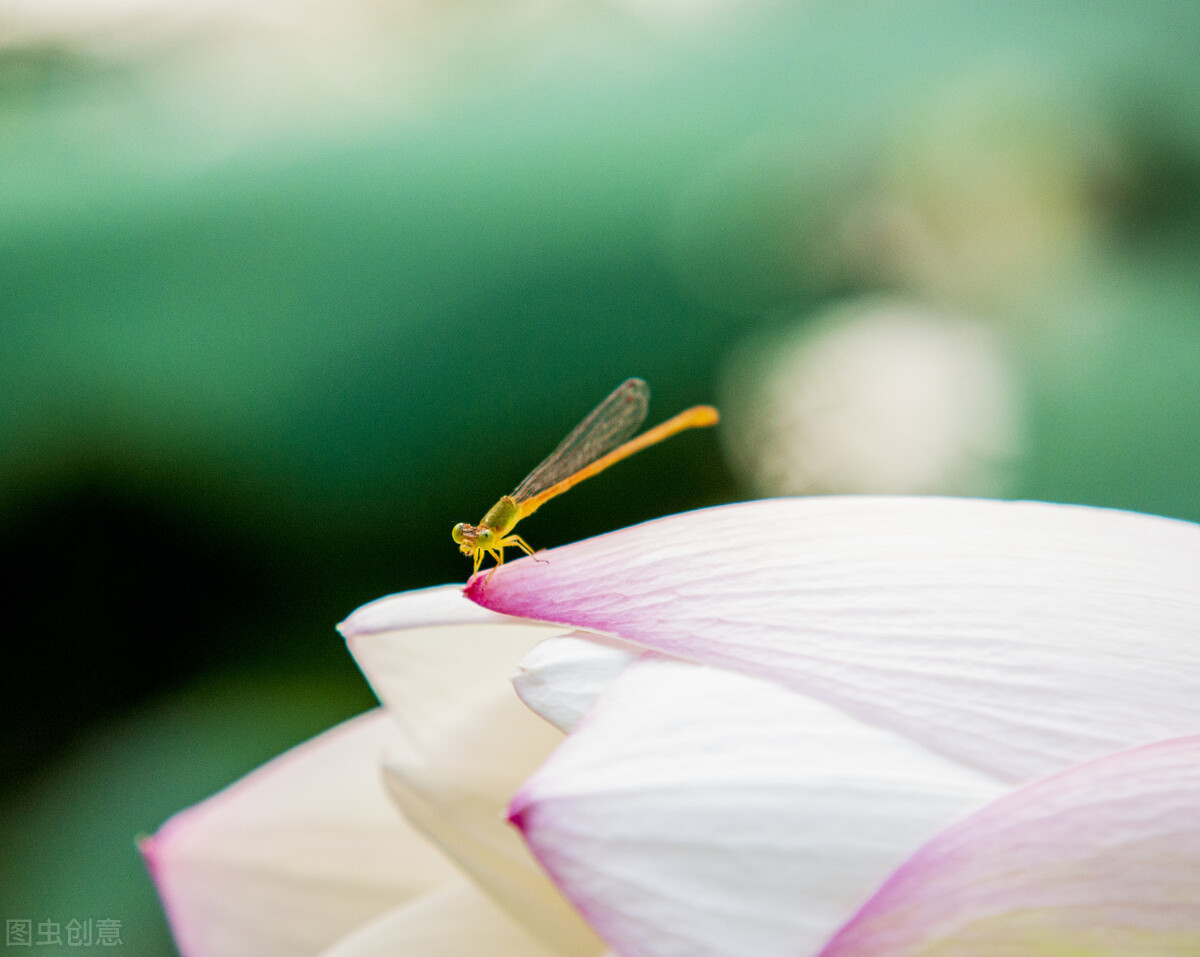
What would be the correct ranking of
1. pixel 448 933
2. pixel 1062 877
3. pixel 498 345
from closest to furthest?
1. pixel 1062 877
2. pixel 448 933
3. pixel 498 345

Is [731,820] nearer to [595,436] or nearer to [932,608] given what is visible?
[932,608]

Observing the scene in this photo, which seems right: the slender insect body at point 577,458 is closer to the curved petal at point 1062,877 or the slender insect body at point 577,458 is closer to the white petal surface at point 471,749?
the white petal surface at point 471,749

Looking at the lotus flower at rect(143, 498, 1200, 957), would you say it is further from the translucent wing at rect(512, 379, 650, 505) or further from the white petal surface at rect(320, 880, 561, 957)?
the translucent wing at rect(512, 379, 650, 505)

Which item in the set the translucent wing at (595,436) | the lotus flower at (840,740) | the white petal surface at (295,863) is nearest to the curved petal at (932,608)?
the lotus flower at (840,740)

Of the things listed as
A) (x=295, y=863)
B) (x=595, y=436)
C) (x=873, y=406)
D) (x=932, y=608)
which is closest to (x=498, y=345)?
(x=595, y=436)

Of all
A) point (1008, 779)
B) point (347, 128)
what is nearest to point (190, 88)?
point (347, 128)

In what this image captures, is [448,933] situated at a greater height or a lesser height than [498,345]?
lesser

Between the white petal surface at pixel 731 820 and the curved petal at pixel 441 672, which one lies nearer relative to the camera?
the white petal surface at pixel 731 820

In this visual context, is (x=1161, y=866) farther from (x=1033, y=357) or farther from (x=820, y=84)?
(x=820, y=84)
